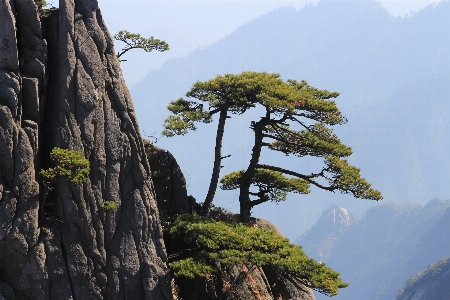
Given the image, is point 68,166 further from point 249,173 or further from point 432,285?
point 432,285

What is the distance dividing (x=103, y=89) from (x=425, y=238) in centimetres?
14638

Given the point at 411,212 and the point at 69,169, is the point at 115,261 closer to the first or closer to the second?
the point at 69,169

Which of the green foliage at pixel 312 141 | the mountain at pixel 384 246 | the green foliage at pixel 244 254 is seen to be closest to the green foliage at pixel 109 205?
the green foliage at pixel 244 254

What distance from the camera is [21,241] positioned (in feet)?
34.8

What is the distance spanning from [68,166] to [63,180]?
725 millimetres

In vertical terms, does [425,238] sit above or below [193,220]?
above

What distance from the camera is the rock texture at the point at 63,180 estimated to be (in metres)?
10.6

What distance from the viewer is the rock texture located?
34.8ft

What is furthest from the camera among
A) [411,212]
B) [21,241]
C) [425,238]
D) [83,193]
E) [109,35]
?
[411,212]

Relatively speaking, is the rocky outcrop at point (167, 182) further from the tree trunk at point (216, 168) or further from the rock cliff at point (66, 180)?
the rock cliff at point (66, 180)

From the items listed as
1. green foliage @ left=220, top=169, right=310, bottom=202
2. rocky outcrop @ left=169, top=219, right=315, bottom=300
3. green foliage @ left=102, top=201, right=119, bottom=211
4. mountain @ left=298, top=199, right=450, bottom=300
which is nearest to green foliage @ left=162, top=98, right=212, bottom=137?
green foliage @ left=102, top=201, right=119, bottom=211

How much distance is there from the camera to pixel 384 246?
176 m

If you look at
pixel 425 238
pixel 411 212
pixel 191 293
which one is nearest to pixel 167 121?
pixel 191 293

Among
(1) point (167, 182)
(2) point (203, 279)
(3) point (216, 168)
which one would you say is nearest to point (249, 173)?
(3) point (216, 168)
